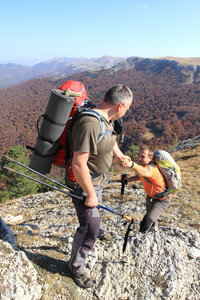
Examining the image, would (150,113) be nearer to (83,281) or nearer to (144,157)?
(144,157)

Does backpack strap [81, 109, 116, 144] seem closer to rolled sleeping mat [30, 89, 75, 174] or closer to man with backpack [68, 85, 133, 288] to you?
man with backpack [68, 85, 133, 288]

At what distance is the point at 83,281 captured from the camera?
9.35 ft

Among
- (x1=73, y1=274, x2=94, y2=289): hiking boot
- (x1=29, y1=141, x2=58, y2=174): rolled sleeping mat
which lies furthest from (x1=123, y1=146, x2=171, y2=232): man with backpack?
(x1=29, y1=141, x2=58, y2=174): rolled sleeping mat

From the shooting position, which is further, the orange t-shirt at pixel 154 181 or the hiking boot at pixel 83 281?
the orange t-shirt at pixel 154 181

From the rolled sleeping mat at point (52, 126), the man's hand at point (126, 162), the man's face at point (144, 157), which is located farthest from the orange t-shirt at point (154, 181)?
the rolled sleeping mat at point (52, 126)

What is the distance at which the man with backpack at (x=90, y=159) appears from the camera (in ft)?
6.66

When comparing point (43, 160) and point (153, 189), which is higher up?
point (43, 160)

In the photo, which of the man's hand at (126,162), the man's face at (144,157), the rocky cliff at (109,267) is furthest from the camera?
the man's face at (144,157)

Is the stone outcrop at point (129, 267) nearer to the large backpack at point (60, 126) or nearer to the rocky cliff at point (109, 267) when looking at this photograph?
the rocky cliff at point (109, 267)

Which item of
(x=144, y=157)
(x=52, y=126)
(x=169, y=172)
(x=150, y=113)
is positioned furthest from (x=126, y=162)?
(x=150, y=113)

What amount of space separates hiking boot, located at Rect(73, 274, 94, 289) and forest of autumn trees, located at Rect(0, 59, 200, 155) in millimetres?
57158

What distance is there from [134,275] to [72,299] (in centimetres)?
116

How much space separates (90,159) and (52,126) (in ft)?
1.96

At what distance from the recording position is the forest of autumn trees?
91494 millimetres
